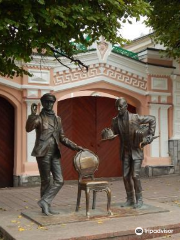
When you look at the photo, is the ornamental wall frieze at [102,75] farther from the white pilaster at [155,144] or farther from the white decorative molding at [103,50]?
the white pilaster at [155,144]

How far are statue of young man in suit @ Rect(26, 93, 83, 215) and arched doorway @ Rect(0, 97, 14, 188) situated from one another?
467 cm

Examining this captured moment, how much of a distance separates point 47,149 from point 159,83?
22.5 feet

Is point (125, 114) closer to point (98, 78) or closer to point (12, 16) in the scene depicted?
point (12, 16)

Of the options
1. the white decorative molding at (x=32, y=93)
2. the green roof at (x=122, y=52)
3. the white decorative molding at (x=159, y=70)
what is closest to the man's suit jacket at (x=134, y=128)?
the white decorative molding at (x=32, y=93)

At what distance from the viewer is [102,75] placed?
11.3 metres

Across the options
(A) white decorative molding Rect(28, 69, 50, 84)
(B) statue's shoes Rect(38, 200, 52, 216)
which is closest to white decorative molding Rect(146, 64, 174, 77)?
(A) white decorative molding Rect(28, 69, 50, 84)

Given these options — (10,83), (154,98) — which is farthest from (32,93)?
(154,98)

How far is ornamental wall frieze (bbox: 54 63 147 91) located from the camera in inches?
428

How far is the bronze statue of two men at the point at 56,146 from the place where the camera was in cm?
608

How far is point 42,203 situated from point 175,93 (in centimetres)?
757

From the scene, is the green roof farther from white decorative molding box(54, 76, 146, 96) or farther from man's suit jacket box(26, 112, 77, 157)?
man's suit jacket box(26, 112, 77, 157)

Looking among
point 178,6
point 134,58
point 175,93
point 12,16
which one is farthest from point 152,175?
point 12,16

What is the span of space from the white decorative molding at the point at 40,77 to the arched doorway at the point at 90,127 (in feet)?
3.64

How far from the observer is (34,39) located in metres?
6.29
